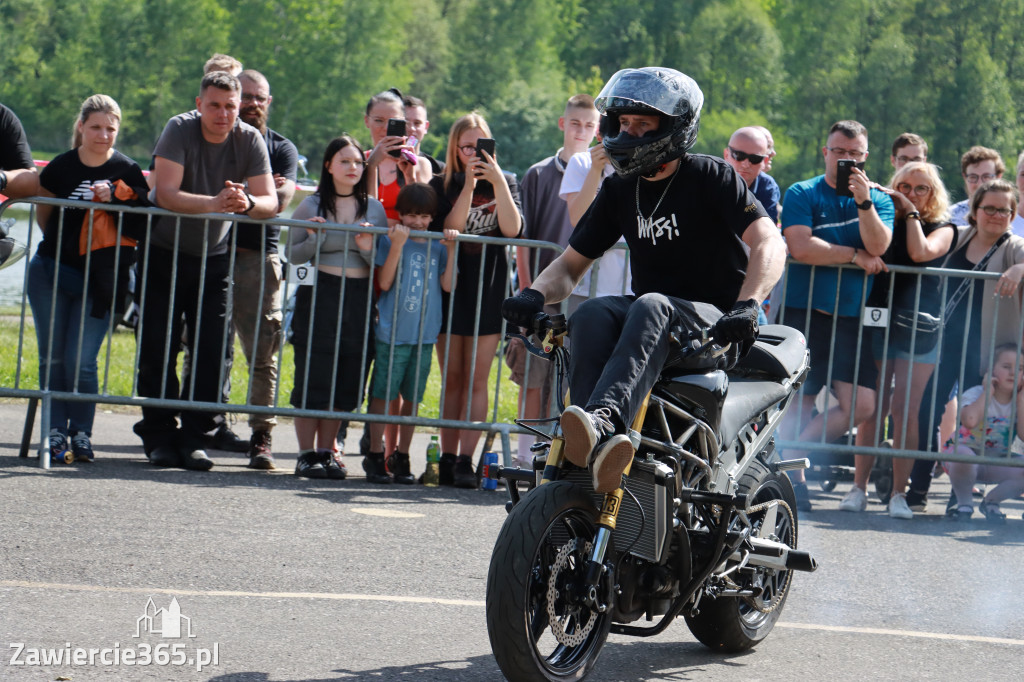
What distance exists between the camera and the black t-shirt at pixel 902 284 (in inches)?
337

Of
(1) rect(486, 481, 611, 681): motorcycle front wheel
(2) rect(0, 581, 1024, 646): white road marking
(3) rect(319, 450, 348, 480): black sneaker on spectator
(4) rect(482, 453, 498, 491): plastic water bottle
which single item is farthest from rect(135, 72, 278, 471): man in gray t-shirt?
(1) rect(486, 481, 611, 681): motorcycle front wheel

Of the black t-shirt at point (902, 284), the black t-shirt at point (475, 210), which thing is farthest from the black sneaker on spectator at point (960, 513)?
the black t-shirt at point (475, 210)

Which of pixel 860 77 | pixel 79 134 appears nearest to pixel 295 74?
pixel 860 77

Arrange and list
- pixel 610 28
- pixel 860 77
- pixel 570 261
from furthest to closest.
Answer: pixel 610 28, pixel 860 77, pixel 570 261

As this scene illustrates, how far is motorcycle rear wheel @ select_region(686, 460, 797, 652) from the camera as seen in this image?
16.7 feet

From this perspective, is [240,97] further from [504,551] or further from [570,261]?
[504,551]

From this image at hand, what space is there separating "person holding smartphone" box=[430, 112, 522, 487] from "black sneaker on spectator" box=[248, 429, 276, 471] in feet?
3.47

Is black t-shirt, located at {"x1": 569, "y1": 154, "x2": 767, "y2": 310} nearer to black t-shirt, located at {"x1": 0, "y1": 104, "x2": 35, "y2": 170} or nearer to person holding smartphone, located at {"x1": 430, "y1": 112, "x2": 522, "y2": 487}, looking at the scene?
person holding smartphone, located at {"x1": 430, "y1": 112, "x2": 522, "y2": 487}

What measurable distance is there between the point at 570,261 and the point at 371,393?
342cm

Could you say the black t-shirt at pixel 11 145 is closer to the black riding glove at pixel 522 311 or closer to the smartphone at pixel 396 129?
the smartphone at pixel 396 129

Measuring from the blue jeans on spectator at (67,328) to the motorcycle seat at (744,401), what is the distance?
4587 mm

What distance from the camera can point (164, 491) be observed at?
7359 mm

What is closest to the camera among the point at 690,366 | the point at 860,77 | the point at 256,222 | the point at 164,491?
the point at 690,366

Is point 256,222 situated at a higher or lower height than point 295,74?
lower
